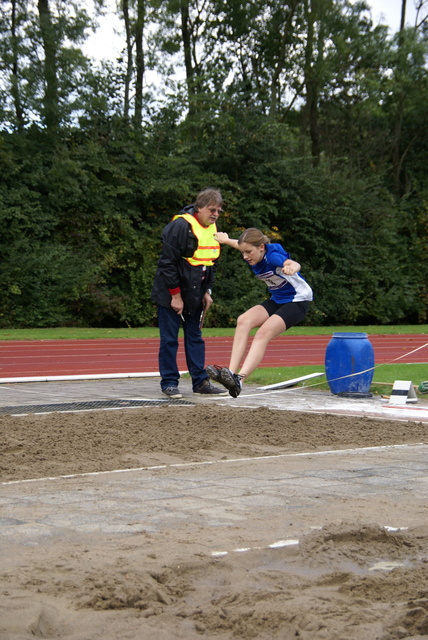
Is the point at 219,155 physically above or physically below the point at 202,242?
above

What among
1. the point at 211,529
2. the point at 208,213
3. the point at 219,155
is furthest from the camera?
the point at 219,155

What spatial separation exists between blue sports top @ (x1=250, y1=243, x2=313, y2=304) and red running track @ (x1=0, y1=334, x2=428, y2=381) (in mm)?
4155

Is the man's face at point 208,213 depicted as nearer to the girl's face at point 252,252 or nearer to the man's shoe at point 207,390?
the girl's face at point 252,252

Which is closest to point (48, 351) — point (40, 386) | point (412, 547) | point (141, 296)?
point (40, 386)

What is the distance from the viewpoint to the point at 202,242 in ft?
32.0

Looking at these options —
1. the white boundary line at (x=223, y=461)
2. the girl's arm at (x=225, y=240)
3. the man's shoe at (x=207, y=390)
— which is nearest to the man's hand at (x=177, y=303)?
the girl's arm at (x=225, y=240)

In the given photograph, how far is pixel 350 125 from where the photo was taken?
131ft

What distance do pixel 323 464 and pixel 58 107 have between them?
2284 centimetres

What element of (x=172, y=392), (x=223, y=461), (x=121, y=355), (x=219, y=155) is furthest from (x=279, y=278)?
(x=219, y=155)

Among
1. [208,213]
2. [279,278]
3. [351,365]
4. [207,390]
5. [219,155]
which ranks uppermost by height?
[219,155]

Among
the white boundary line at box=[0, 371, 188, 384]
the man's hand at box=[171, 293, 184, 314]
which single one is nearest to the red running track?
the white boundary line at box=[0, 371, 188, 384]

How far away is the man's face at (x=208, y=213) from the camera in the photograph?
948 centimetres

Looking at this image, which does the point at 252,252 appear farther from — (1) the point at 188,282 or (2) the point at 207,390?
(2) the point at 207,390

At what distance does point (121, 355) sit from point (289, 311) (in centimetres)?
848
